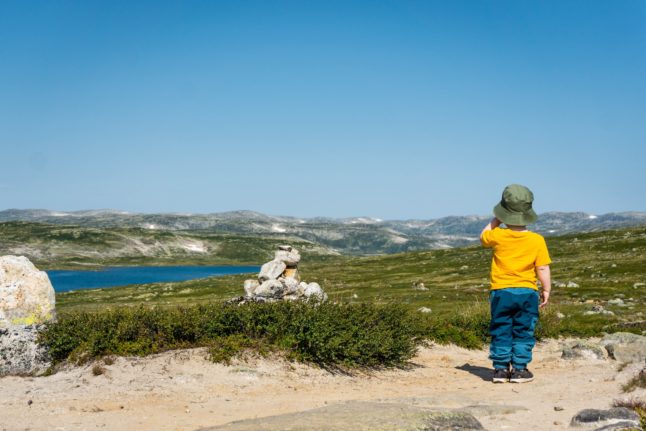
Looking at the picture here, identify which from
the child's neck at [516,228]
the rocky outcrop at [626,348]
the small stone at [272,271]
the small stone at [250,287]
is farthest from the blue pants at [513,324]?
the small stone at [272,271]

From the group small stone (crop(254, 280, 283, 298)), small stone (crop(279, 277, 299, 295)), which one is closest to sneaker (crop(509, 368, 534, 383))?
small stone (crop(254, 280, 283, 298))

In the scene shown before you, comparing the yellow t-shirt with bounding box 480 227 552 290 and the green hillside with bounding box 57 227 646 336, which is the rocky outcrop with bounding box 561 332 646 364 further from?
the green hillside with bounding box 57 227 646 336

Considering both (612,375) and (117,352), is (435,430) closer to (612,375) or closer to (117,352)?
(612,375)

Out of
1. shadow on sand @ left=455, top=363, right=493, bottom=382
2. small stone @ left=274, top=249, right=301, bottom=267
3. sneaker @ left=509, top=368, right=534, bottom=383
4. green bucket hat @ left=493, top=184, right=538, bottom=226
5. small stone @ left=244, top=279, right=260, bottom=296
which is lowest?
shadow on sand @ left=455, top=363, right=493, bottom=382

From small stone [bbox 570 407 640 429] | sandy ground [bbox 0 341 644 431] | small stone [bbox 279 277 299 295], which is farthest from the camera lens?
small stone [bbox 279 277 299 295]

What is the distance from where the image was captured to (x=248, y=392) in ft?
41.0

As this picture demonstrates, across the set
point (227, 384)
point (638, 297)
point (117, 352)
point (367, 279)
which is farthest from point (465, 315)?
point (367, 279)

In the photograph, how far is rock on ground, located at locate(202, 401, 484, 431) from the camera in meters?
8.13

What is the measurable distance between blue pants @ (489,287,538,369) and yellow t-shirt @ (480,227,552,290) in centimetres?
21

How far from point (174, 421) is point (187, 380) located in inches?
115

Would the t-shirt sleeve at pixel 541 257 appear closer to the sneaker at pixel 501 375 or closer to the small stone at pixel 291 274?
the sneaker at pixel 501 375

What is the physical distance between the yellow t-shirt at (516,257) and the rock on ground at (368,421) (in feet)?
14.2

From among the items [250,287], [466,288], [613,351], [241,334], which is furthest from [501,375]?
[466,288]

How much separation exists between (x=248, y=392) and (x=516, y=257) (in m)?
6.86
